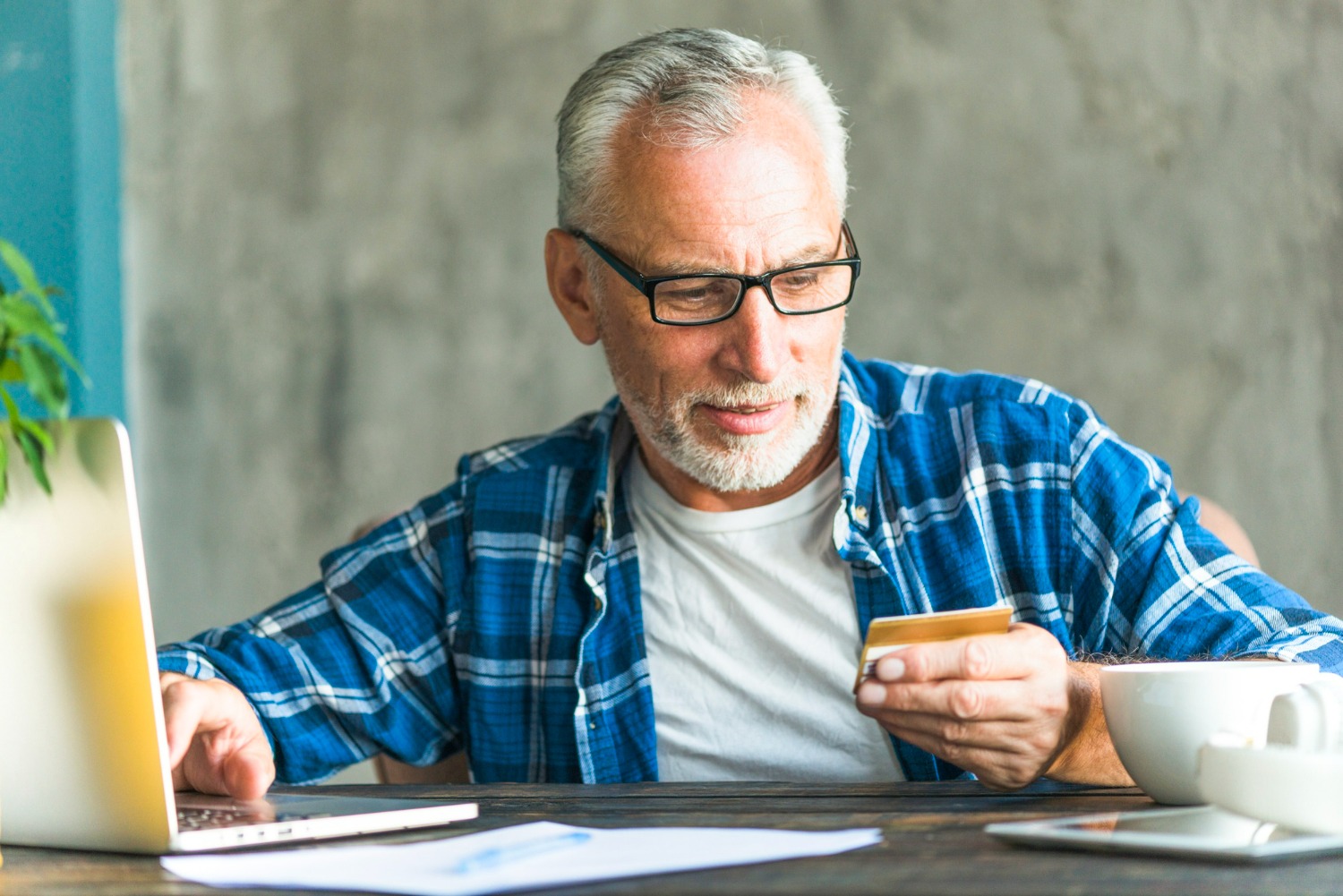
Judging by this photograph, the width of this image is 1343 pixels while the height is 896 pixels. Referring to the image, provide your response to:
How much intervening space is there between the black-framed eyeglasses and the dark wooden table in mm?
608

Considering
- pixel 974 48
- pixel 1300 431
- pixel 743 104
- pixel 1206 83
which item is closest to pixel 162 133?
pixel 974 48

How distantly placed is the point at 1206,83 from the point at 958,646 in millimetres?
1991

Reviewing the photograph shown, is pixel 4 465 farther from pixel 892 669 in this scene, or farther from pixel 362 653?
pixel 362 653

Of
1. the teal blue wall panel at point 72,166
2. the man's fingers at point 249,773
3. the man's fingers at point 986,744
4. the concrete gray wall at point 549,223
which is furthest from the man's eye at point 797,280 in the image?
the teal blue wall panel at point 72,166

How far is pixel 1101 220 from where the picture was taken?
2.72 metres

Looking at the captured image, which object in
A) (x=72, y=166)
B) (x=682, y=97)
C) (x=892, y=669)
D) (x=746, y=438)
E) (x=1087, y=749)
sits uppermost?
(x=72, y=166)

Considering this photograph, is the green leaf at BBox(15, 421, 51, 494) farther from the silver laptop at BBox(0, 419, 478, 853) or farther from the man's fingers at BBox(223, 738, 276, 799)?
the man's fingers at BBox(223, 738, 276, 799)

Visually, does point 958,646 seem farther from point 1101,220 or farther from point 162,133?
point 162,133

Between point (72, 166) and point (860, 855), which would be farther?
point (72, 166)

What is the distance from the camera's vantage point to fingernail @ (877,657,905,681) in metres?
1.02

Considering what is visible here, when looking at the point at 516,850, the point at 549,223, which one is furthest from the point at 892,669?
the point at 549,223

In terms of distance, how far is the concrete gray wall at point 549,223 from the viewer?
262cm

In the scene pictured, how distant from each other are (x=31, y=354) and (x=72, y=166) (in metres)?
2.39

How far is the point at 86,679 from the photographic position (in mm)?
905
